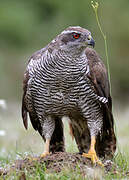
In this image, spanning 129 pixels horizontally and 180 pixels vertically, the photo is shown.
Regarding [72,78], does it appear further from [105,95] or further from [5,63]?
[5,63]

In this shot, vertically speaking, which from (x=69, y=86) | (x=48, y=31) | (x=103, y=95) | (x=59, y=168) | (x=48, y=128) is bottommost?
(x=59, y=168)

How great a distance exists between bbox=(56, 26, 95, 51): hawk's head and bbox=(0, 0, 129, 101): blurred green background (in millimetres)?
14150

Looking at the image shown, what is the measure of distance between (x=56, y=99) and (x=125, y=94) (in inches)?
599

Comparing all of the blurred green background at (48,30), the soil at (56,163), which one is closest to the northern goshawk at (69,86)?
Result: the soil at (56,163)

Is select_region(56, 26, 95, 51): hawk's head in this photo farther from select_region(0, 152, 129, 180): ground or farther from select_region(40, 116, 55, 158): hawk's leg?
select_region(0, 152, 129, 180): ground

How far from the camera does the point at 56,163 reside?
6.51m

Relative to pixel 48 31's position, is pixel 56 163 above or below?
below

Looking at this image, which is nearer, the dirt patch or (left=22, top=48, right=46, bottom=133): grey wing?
the dirt patch

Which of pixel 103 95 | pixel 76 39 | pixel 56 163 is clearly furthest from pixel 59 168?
pixel 76 39

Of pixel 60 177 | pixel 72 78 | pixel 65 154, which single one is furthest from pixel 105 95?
pixel 60 177

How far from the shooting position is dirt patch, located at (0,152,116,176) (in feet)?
20.6

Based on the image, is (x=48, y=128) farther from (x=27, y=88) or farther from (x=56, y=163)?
(x=56, y=163)

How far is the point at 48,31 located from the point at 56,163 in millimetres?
18015

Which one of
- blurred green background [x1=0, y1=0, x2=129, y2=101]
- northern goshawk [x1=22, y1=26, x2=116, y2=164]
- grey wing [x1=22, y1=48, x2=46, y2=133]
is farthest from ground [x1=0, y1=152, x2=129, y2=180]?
blurred green background [x1=0, y1=0, x2=129, y2=101]
